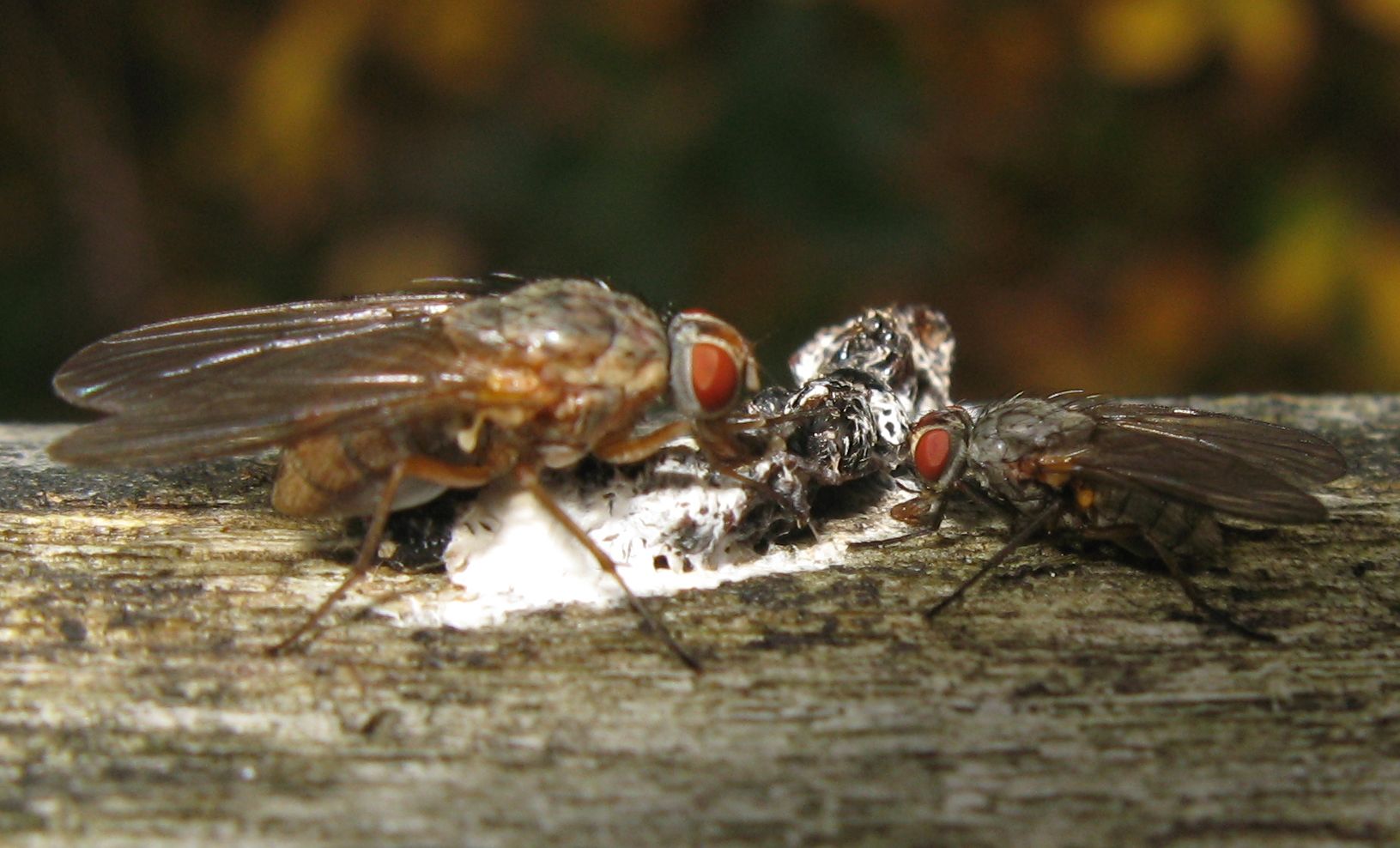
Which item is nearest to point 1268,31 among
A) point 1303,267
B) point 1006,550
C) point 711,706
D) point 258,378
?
point 1303,267

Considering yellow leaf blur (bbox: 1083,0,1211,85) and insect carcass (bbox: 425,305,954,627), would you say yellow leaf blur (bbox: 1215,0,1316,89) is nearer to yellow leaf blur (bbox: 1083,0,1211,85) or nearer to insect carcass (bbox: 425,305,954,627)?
yellow leaf blur (bbox: 1083,0,1211,85)

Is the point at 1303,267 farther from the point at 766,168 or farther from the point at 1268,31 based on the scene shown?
the point at 766,168

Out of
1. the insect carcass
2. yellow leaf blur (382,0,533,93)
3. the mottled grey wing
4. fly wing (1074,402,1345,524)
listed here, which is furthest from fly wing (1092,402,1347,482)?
yellow leaf blur (382,0,533,93)

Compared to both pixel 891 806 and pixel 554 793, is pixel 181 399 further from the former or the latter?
pixel 891 806

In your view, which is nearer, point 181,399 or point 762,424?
point 181,399

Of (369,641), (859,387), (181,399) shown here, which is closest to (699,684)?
(369,641)

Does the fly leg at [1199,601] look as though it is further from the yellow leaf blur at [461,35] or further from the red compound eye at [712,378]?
the yellow leaf blur at [461,35]

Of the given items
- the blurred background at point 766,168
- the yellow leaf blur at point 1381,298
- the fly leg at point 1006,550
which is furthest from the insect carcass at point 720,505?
the yellow leaf blur at point 1381,298
